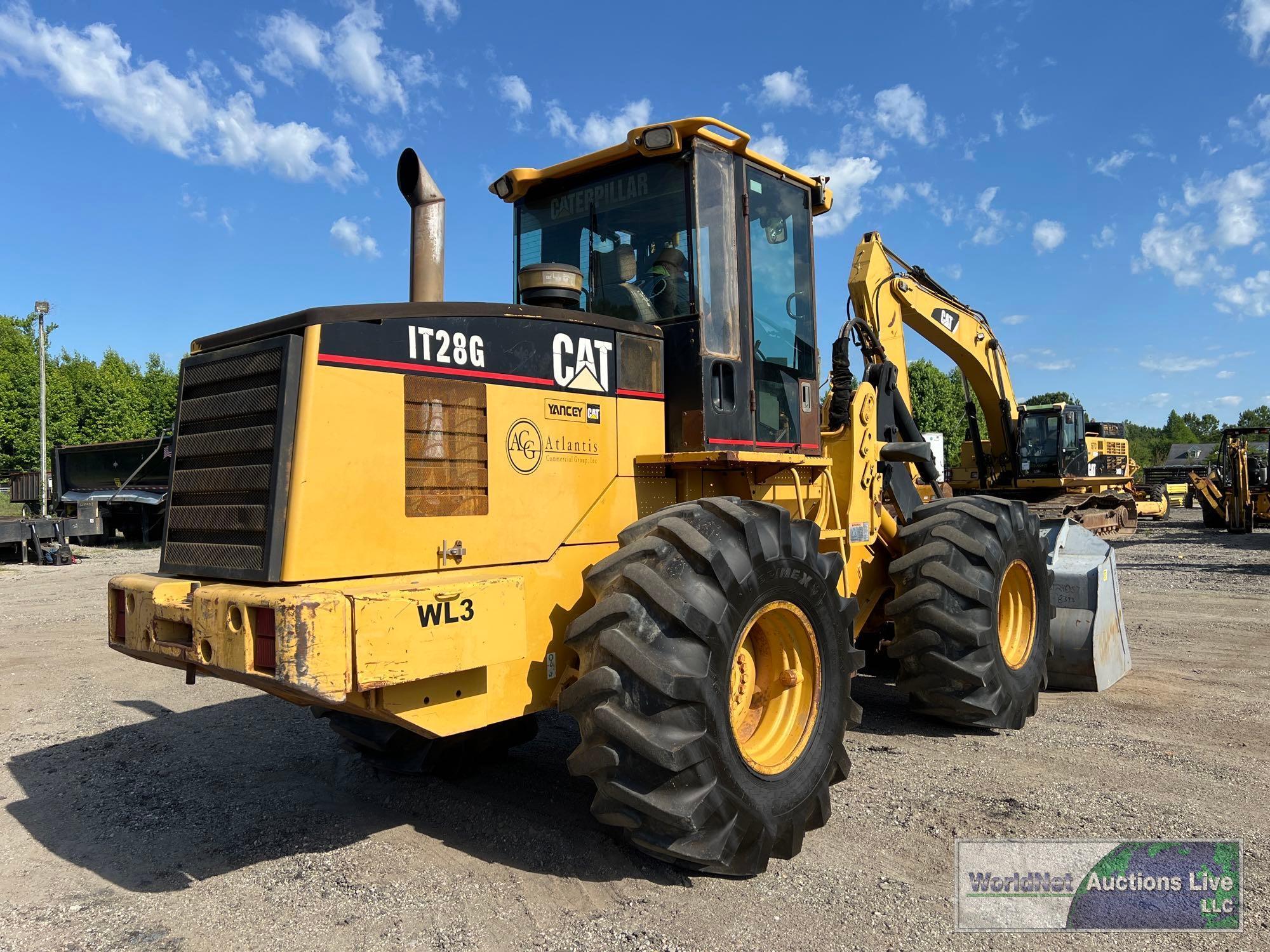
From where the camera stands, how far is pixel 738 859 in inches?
144

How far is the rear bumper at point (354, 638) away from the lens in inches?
121

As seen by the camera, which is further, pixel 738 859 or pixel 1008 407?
pixel 1008 407

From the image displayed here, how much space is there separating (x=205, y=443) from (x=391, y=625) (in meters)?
1.34

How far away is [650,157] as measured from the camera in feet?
15.3

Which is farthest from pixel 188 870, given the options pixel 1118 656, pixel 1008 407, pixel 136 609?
pixel 1008 407

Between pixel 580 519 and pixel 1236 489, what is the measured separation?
25.1 m

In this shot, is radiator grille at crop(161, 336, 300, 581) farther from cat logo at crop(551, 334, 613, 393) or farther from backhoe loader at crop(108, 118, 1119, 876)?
cat logo at crop(551, 334, 613, 393)

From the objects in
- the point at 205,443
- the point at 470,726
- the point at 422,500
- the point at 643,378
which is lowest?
the point at 470,726

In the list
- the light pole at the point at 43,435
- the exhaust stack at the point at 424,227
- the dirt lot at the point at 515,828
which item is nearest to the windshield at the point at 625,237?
the exhaust stack at the point at 424,227

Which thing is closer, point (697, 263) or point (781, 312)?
point (697, 263)

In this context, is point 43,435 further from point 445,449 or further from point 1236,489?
point 1236,489

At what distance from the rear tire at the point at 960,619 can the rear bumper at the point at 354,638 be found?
2888mm

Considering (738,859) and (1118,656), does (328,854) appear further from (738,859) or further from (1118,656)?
(1118,656)

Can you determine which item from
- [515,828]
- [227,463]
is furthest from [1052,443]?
[227,463]
